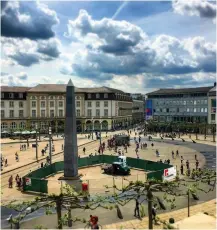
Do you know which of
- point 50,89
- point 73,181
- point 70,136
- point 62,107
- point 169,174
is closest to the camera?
point 169,174

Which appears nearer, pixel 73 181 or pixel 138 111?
pixel 73 181

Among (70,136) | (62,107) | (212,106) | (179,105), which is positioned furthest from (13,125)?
(70,136)

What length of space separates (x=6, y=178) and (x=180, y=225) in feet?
80.6

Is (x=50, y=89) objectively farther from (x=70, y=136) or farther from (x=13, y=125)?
(x=70, y=136)

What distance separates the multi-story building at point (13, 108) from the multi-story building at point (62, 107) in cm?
29

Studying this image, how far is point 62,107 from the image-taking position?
9975 cm

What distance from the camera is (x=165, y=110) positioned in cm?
11256

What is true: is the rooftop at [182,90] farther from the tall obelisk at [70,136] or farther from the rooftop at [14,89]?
the tall obelisk at [70,136]

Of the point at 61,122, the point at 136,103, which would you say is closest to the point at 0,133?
the point at 61,122

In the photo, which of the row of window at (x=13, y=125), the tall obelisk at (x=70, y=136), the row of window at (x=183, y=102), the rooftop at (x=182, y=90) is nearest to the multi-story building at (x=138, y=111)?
the rooftop at (x=182, y=90)

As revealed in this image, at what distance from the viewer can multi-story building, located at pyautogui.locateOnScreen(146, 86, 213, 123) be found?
10044 cm

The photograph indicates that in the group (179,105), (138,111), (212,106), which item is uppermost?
(179,105)

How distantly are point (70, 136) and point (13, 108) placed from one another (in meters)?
69.0

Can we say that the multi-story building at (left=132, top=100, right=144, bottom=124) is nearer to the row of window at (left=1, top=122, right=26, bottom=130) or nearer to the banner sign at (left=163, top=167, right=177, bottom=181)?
the row of window at (left=1, top=122, right=26, bottom=130)
